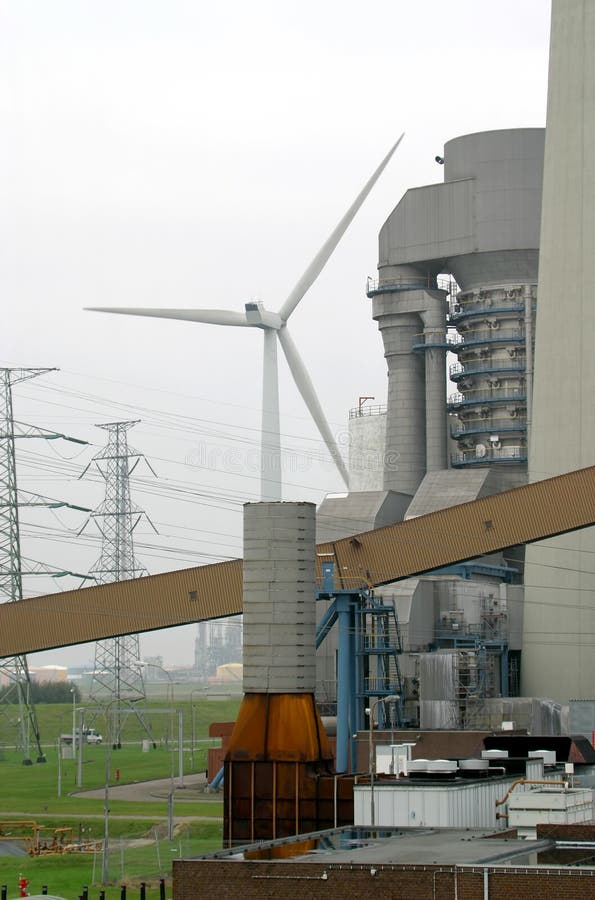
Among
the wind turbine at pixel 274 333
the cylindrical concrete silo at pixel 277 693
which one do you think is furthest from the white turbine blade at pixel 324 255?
the cylindrical concrete silo at pixel 277 693

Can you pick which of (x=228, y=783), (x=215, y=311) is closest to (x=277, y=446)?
(x=215, y=311)

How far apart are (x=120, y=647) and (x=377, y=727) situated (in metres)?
39.6

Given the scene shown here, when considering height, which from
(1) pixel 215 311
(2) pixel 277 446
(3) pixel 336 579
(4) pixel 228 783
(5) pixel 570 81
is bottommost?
(4) pixel 228 783

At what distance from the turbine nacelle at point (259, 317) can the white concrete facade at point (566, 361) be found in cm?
1660

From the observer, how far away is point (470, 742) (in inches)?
2596

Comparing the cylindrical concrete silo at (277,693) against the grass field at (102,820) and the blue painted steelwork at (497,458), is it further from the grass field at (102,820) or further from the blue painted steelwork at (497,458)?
the blue painted steelwork at (497,458)

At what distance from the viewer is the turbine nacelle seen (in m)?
94.4

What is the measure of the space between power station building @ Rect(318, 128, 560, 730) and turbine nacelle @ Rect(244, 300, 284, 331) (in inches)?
461

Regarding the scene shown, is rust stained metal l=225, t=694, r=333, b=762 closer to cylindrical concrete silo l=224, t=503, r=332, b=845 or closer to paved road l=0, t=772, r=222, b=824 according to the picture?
cylindrical concrete silo l=224, t=503, r=332, b=845

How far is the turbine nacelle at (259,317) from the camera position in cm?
9438

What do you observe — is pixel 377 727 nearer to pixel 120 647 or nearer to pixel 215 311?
pixel 215 311

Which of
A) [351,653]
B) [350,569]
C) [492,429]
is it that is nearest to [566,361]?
[492,429]

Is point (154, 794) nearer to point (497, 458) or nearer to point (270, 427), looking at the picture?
point (270, 427)

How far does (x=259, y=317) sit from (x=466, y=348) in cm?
1506
